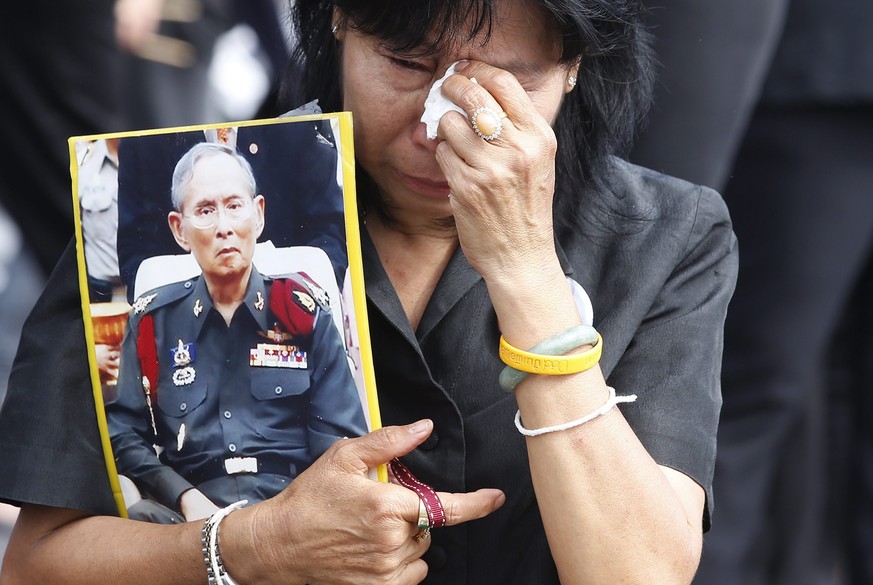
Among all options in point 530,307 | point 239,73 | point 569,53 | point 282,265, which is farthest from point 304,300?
point 239,73

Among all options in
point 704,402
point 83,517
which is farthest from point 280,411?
point 704,402

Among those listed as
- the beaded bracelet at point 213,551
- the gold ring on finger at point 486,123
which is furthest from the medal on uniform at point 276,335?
the gold ring on finger at point 486,123

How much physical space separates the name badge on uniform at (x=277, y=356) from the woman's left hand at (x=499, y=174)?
0.81ft

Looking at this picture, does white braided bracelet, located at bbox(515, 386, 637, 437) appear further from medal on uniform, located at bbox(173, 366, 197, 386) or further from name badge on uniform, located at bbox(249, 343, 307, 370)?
medal on uniform, located at bbox(173, 366, 197, 386)

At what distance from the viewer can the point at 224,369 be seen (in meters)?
1.47

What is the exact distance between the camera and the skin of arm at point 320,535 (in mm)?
1396

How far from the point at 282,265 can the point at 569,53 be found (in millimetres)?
491

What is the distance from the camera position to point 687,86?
8.14 ft

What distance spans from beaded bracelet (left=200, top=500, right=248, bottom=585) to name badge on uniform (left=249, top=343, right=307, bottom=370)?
0.19 meters

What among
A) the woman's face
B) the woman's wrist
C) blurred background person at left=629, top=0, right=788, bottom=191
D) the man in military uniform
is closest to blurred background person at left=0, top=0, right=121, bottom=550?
blurred background person at left=629, top=0, right=788, bottom=191

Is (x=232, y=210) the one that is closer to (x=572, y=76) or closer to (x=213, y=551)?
(x=213, y=551)

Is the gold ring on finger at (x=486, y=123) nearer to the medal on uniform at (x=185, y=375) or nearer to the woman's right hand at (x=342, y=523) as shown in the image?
the woman's right hand at (x=342, y=523)

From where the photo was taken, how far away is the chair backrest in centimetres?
143

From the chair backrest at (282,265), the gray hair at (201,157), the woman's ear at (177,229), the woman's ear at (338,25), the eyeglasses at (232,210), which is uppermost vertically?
the woman's ear at (338,25)
